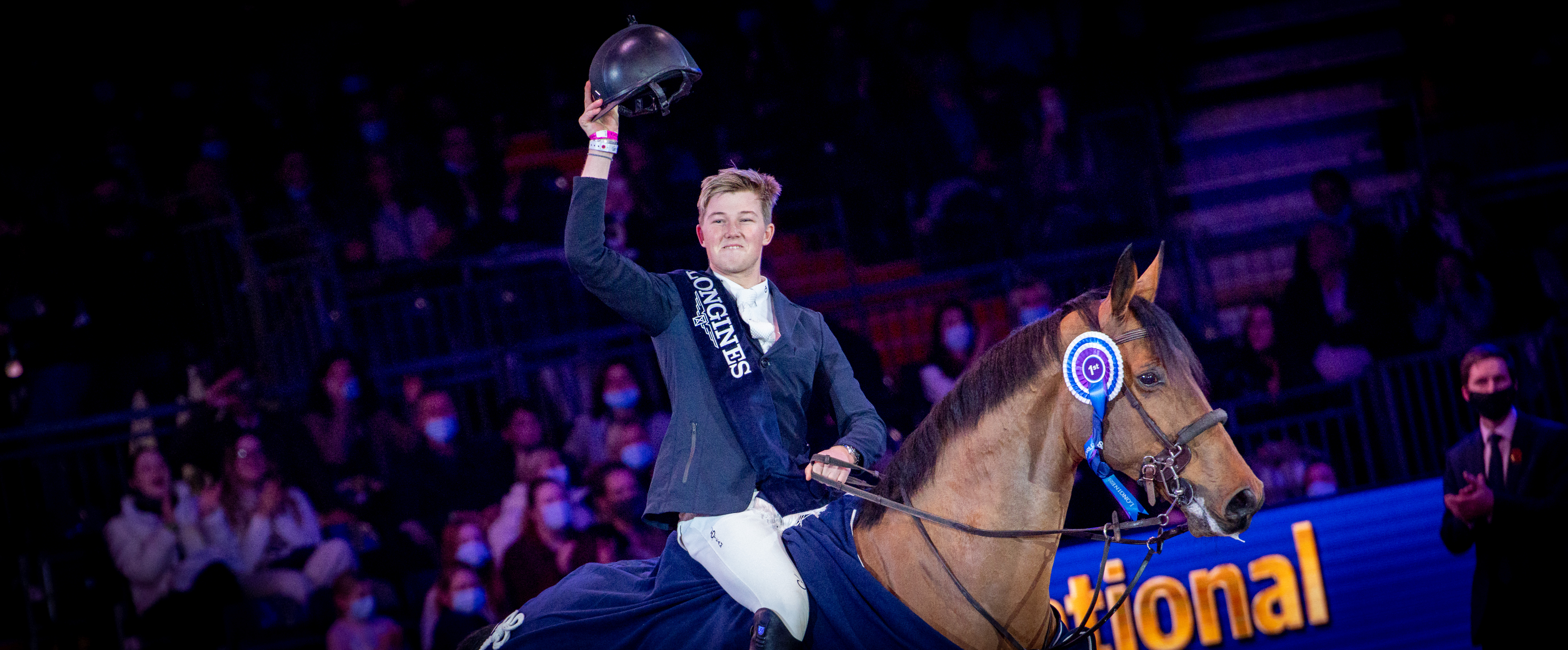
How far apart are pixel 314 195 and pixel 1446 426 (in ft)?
23.7

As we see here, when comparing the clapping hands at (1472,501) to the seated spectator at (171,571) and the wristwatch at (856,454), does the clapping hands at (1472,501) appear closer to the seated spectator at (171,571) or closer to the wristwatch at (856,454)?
the wristwatch at (856,454)

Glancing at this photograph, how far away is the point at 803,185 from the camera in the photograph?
7.88 metres

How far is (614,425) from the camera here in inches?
252

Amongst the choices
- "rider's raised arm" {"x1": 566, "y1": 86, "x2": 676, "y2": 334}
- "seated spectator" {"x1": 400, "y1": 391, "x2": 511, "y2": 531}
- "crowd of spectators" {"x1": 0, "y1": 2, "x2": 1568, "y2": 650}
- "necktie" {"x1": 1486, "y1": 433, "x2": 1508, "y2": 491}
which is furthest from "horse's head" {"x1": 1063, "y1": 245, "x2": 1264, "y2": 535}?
"seated spectator" {"x1": 400, "y1": 391, "x2": 511, "y2": 531}

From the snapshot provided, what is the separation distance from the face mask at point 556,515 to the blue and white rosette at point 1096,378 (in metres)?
Result: 4.08

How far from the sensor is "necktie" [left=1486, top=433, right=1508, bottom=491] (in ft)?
16.1

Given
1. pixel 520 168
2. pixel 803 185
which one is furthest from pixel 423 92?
pixel 803 185

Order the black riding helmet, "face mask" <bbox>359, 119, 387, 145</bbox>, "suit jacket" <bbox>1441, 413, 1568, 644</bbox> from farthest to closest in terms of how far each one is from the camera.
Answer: "face mask" <bbox>359, 119, 387, 145</bbox> < "suit jacket" <bbox>1441, 413, 1568, 644</bbox> < the black riding helmet

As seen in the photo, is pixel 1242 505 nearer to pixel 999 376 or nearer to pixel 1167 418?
pixel 1167 418

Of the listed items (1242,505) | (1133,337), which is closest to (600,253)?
(1133,337)

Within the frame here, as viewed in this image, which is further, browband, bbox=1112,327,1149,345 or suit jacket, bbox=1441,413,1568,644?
suit jacket, bbox=1441,413,1568,644

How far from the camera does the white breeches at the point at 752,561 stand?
2520 mm

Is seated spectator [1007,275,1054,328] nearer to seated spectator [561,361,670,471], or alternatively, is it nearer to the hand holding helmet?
seated spectator [561,361,670,471]

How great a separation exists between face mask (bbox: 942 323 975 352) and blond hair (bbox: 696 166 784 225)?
11.3ft
